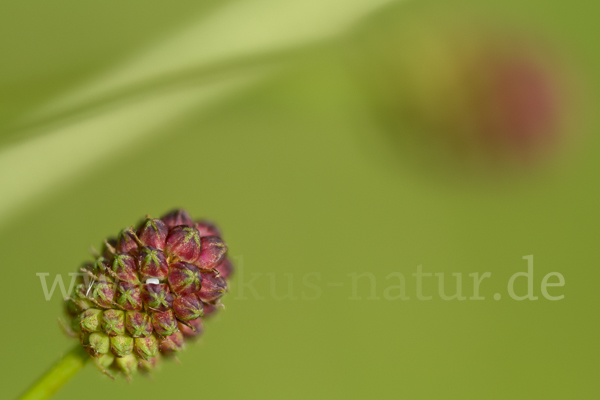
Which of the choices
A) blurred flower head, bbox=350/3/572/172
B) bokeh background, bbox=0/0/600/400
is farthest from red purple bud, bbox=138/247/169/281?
blurred flower head, bbox=350/3/572/172

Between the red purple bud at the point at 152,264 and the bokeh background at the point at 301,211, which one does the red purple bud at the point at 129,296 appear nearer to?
the red purple bud at the point at 152,264

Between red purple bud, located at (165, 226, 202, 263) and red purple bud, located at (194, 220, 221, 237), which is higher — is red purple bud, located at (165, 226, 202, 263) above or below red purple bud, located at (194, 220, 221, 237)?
below

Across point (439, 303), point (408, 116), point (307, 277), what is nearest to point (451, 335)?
point (439, 303)

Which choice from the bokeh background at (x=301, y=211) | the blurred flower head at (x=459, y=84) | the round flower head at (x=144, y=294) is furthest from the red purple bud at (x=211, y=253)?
the blurred flower head at (x=459, y=84)

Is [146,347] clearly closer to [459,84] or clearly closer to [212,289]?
[212,289]

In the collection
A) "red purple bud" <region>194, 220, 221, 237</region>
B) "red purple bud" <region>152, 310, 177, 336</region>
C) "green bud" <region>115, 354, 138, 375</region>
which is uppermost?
"red purple bud" <region>194, 220, 221, 237</region>

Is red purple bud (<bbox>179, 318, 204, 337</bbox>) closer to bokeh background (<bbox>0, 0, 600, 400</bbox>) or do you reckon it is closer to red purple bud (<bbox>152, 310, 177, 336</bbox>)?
red purple bud (<bbox>152, 310, 177, 336</bbox>)

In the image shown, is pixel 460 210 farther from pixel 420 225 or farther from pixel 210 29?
pixel 210 29
